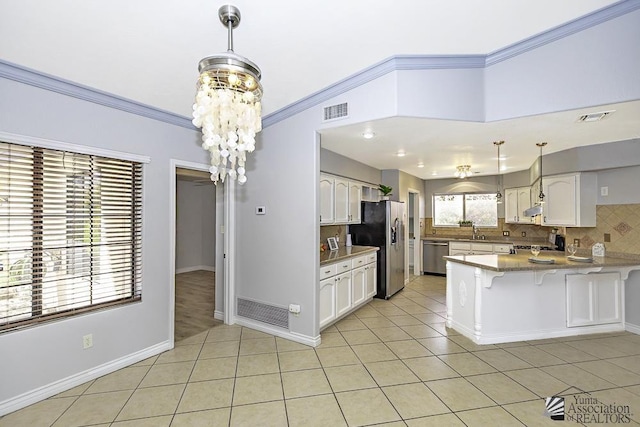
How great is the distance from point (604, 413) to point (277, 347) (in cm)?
282

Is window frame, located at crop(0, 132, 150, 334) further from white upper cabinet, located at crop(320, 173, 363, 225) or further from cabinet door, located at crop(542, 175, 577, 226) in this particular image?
cabinet door, located at crop(542, 175, 577, 226)

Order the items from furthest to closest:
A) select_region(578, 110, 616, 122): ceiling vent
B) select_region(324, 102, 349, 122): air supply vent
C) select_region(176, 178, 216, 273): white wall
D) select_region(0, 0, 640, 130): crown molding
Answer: select_region(176, 178, 216, 273): white wall < select_region(324, 102, 349, 122): air supply vent < select_region(578, 110, 616, 122): ceiling vent < select_region(0, 0, 640, 130): crown molding

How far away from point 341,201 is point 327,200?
0.40m

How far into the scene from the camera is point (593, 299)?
3705 mm

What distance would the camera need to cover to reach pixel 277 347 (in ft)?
10.9

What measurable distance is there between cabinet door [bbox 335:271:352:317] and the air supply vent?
78.1 inches

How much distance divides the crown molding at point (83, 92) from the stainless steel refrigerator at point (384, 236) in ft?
10.5

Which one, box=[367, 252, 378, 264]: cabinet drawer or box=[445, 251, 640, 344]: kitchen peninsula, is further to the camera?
box=[367, 252, 378, 264]: cabinet drawer

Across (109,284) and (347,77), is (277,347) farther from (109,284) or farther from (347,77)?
(347,77)

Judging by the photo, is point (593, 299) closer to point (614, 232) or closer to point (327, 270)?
point (614, 232)

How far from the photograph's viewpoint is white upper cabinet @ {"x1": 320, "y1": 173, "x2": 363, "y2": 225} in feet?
14.2

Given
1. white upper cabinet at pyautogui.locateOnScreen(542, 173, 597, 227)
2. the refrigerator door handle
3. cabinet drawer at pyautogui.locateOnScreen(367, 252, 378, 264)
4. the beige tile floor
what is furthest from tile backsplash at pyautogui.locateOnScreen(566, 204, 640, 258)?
cabinet drawer at pyautogui.locateOnScreen(367, 252, 378, 264)

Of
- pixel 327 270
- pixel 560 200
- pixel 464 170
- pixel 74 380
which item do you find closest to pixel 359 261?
pixel 327 270

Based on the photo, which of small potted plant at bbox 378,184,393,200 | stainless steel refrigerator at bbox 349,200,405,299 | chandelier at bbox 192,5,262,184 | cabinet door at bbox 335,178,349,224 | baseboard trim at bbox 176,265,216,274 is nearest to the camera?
chandelier at bbox 192,5,262,184
